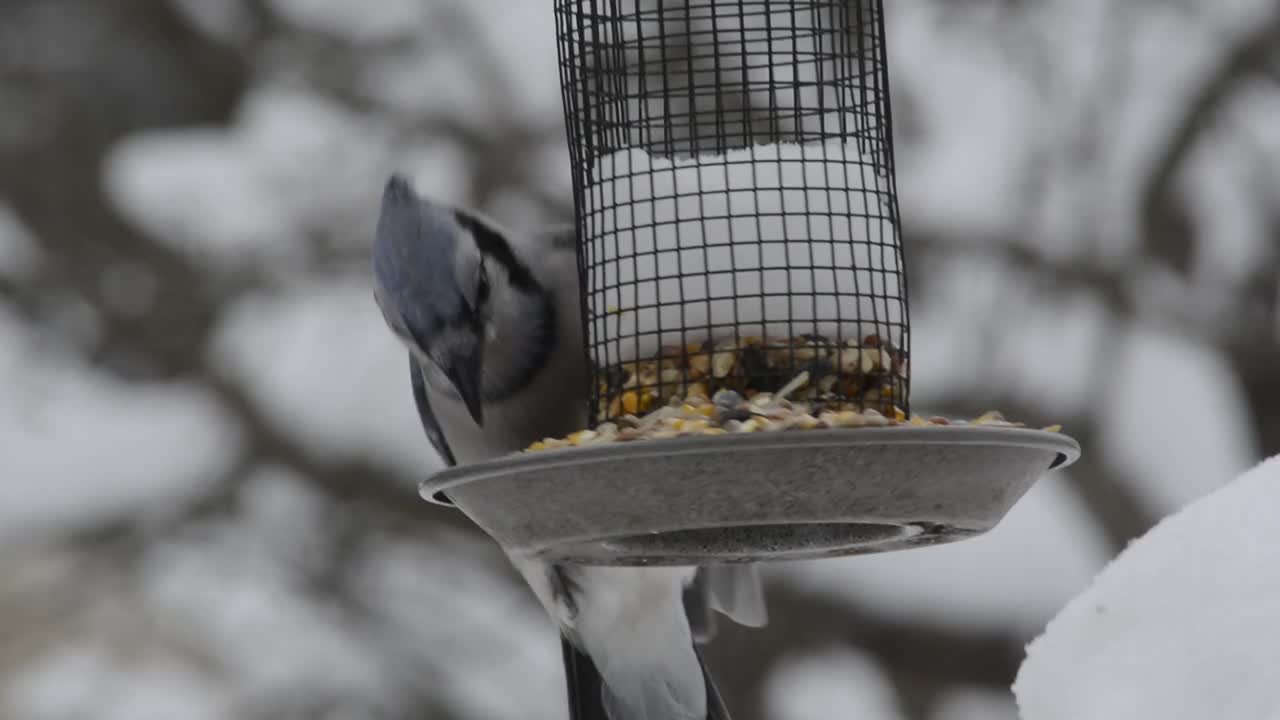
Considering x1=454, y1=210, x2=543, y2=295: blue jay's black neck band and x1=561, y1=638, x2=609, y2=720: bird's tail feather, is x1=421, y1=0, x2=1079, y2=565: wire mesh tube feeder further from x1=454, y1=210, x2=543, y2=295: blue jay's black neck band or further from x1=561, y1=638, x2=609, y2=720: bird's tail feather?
x1=561, y1=638, x2=609, y2=720: bird's tail feather

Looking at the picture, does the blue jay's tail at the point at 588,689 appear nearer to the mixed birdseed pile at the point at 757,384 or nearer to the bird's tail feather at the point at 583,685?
the bird's tail feather at the point at 583,685

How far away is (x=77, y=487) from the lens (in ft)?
22.2

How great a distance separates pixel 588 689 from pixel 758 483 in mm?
1787

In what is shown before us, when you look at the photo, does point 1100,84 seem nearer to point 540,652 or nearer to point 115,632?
point 540,652

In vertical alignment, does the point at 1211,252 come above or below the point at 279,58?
below

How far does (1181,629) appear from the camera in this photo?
5.11 ft

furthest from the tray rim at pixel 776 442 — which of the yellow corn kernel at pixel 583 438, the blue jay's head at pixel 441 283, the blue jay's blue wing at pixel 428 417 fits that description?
the blue jay's blue wing at pixel 428 417

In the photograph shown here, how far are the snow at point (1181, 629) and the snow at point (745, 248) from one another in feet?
2.61

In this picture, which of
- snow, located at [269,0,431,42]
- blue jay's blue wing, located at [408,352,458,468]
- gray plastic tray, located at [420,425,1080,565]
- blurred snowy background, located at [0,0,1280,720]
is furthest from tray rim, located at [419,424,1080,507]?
snow, located at [269,0,431,42]

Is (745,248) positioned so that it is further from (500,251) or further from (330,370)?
(330,370)

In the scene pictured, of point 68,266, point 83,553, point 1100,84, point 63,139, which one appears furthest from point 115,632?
point 1100,84

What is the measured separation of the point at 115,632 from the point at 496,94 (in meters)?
2.60

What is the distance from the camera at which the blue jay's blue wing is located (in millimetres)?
3229

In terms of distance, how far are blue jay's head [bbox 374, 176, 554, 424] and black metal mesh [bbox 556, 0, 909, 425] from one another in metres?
0.16
